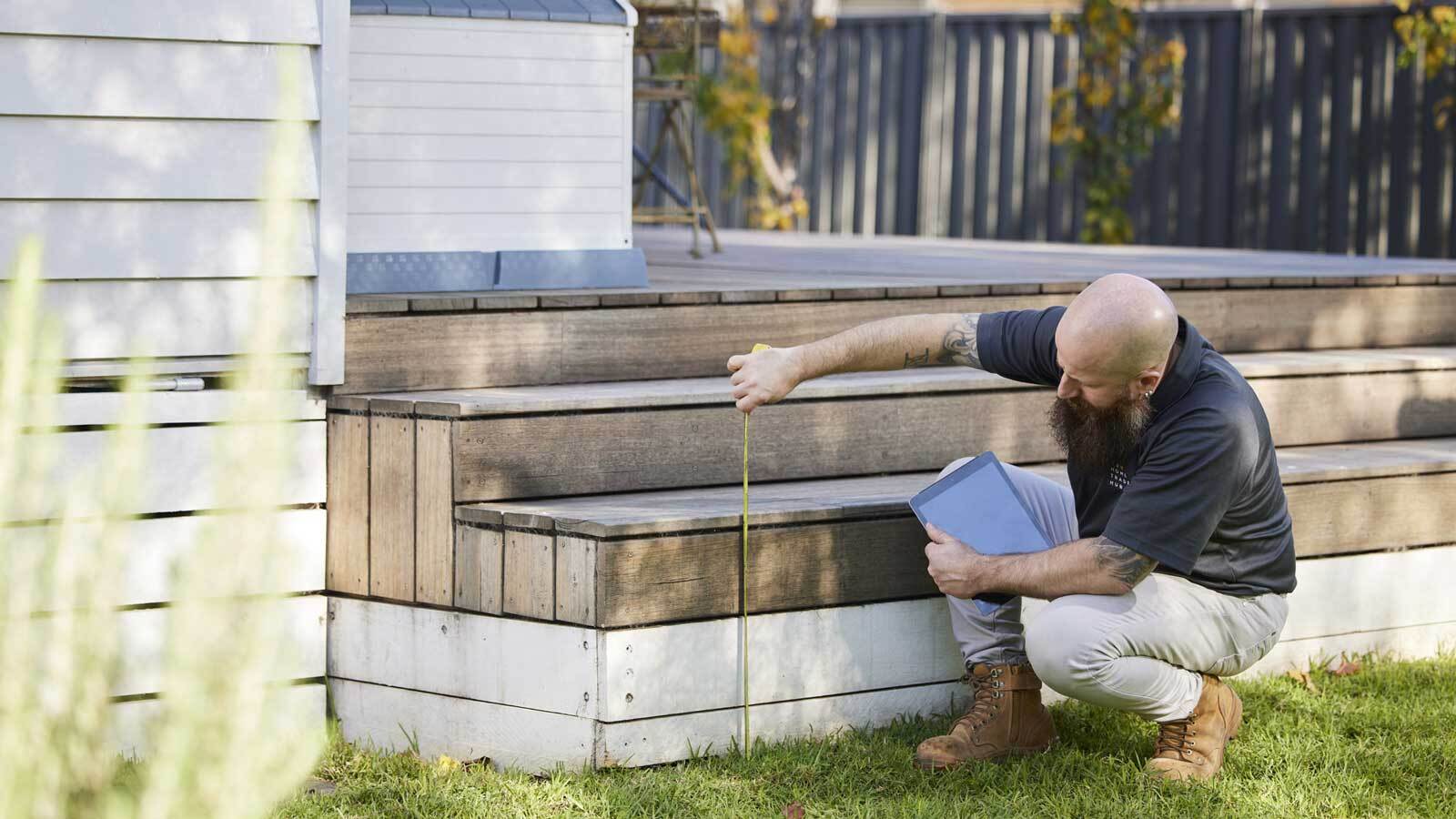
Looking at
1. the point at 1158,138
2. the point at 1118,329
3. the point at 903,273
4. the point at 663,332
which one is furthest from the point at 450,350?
the point at 1158,138

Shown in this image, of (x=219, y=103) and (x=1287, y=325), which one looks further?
(x=1287, y=325)

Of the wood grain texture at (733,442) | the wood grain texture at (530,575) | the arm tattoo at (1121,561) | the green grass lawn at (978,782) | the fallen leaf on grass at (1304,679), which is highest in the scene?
the wood grain texture at (733,442)

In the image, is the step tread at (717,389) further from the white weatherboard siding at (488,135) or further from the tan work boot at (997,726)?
the tan work boot at (997,726)

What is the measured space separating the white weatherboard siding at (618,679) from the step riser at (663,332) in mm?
480

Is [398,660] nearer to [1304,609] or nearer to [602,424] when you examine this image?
[602,424]

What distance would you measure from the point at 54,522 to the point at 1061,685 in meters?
1.86

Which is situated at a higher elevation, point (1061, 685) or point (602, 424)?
point (602, 424)

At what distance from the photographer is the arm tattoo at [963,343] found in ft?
9.52

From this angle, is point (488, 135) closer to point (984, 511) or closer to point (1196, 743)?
point (984, 511)

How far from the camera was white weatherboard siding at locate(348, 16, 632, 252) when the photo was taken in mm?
3529

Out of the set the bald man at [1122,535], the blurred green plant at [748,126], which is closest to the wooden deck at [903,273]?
the bald man at [1122,535]

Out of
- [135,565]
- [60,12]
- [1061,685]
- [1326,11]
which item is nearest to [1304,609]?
[1061,685]

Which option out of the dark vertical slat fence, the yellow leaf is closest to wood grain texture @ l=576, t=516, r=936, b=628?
the yellow leaf

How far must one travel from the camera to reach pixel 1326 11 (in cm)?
824
